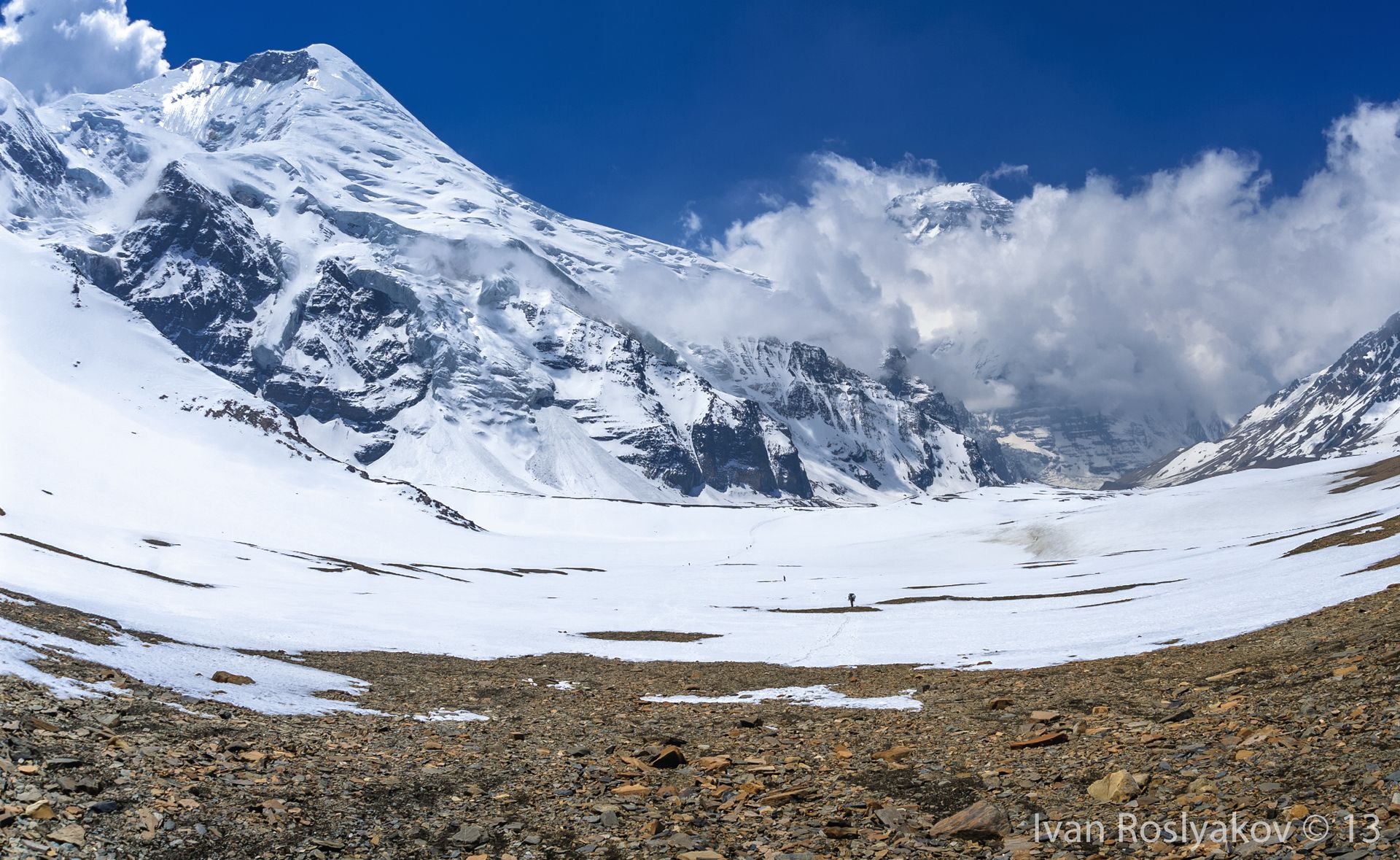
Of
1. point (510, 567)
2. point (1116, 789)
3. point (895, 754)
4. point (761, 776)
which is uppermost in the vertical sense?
point (510, 567)

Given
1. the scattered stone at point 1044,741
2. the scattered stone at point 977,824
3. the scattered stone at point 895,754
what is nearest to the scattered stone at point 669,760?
the scattered stone at point 895,754

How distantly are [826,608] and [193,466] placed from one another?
131 metres

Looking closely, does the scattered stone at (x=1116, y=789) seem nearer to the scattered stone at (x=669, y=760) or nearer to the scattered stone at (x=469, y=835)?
the scattered stone at (x=669, y=760)

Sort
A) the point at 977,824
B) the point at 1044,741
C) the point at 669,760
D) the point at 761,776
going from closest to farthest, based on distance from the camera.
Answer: the point at 977,824
the point at 761,776
the point at 1044,741
the point at 669,760

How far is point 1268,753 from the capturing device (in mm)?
10961

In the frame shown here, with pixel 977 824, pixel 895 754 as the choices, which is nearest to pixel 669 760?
pixel 895 754

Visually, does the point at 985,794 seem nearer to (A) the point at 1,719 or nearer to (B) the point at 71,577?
(A) the point at 1,719

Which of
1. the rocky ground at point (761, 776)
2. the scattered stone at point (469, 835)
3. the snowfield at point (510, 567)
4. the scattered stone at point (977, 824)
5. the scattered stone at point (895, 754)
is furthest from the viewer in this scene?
the snowfield at point (510, 567)

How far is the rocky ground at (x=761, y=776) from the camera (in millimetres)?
9680

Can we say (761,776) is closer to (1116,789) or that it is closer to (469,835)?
(469,835)

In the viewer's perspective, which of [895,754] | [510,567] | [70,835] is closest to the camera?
[70,835]

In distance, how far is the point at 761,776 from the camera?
44.2ft

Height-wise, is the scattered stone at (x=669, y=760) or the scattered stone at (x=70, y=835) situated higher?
the scattered stone at (x=669, y=760)

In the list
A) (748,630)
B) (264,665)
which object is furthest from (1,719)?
(748,630)
